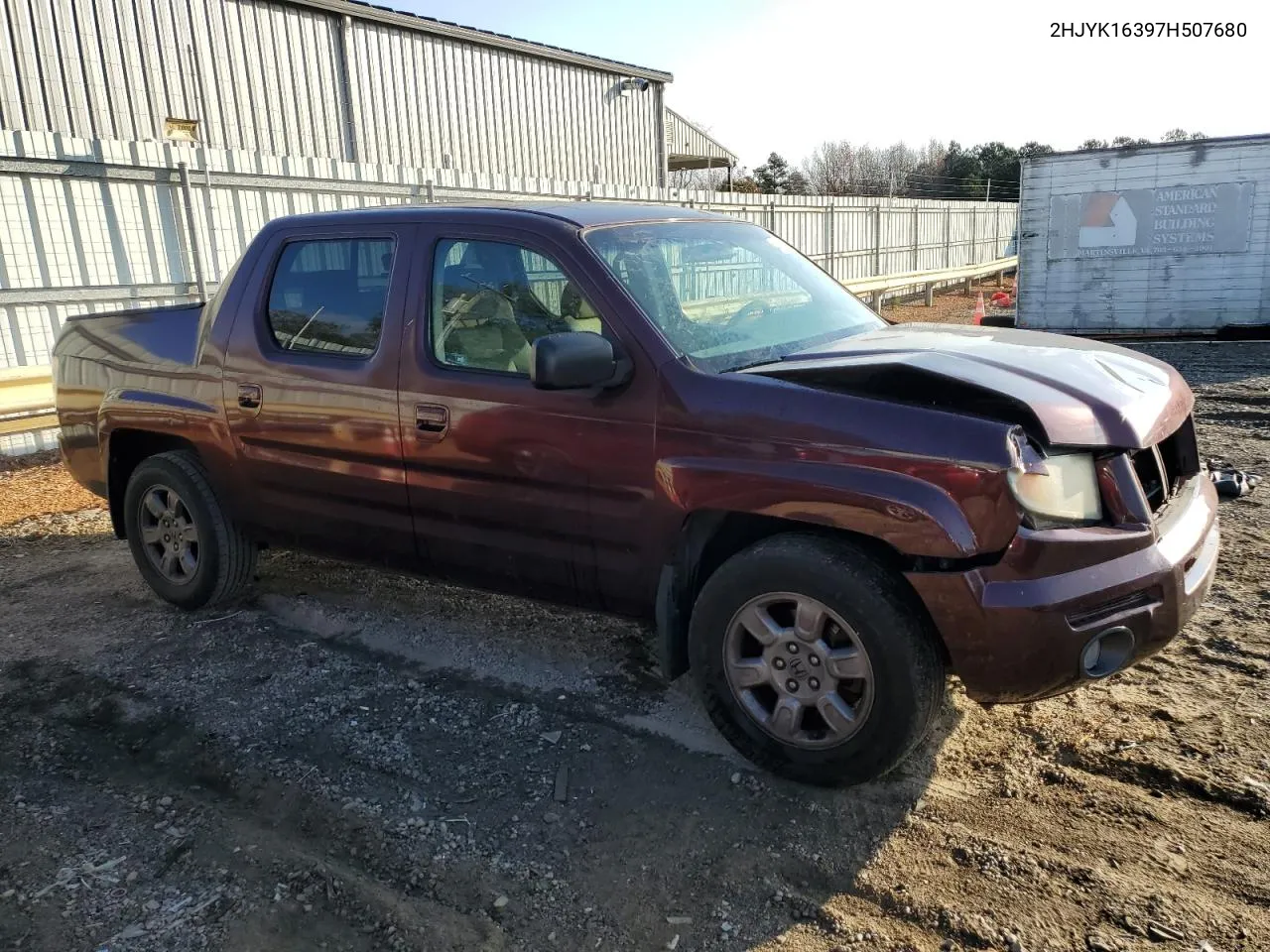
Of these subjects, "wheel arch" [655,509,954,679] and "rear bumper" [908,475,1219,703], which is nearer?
"rear bumper" [908,475,1219,703]

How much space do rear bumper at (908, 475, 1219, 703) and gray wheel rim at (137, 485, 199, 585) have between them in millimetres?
3693

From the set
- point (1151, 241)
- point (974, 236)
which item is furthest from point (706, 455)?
point (974, 236)

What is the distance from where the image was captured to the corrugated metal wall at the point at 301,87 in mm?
13828

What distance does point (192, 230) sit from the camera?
392 inches

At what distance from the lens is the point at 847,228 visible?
74.0 feet

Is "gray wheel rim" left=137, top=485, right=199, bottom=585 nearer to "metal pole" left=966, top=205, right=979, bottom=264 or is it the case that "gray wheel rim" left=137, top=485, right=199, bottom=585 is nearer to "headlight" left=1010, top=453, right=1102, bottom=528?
"headlight" left=1010, top=453, right=1102, bottom=528

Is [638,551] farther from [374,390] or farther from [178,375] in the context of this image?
[178,375]

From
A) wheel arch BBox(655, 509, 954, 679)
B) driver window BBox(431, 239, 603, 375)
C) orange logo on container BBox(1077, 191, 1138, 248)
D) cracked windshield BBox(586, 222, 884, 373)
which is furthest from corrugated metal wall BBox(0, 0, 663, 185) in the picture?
wheel arch BBox(655, 509, 954, 679)

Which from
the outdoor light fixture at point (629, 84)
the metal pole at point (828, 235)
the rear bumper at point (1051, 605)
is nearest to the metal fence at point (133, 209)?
the rear bumper at point (1051, 605)

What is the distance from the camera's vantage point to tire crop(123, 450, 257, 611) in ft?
15.3

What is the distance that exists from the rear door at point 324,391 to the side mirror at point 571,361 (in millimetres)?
966

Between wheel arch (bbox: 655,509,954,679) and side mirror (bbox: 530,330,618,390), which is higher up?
side mirror (bbox: 530,330,618,390)

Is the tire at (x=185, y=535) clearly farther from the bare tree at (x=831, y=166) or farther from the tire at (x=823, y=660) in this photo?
the bare tree at (x=831, y=166)

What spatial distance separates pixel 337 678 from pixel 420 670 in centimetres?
36
